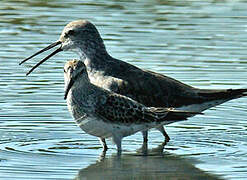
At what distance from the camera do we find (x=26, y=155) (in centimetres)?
1219

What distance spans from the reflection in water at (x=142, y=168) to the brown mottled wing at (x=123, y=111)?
51 cm

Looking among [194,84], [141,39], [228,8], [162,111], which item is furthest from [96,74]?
[228,8]

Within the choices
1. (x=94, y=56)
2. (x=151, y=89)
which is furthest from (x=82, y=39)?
(x=151, y=89)

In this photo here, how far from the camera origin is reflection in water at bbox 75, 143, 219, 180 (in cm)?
1130

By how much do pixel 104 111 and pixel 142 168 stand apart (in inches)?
39.6

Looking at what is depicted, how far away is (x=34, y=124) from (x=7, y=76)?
310 centimetres

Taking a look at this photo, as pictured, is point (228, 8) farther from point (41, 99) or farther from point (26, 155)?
point (26, 155)

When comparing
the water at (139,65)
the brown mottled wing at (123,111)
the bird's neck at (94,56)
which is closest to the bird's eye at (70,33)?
the bird's neck at (94,56)

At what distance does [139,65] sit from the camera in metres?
17.6

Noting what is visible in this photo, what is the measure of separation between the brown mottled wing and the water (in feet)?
1.69

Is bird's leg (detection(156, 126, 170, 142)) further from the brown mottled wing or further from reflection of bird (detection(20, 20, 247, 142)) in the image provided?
the brown mottled wing

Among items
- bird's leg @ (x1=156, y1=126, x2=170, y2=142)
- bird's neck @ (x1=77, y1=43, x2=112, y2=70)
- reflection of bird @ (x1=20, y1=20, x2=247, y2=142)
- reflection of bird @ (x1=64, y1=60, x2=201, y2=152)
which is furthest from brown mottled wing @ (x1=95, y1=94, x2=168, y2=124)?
bird's neck @ (x1=77, y1=43, x2=112, y2=70)

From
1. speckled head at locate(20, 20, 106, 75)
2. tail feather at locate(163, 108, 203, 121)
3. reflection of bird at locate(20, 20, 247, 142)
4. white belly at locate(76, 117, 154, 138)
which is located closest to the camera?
white belly at locate(76, 117, 154, 138)

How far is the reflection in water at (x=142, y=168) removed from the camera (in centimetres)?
1130
